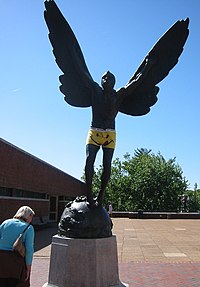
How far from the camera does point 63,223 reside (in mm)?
5652

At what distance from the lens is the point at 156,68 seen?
20.8ft

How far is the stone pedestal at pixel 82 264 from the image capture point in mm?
5152

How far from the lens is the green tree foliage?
43406 mm

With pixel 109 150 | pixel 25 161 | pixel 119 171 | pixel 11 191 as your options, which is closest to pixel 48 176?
pixel 25 161

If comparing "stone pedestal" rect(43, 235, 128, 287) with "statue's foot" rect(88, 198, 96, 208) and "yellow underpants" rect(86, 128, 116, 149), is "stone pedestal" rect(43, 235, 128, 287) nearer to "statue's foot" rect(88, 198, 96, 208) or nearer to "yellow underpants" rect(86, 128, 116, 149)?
"statue's foot" rect(88, 198, 96, 208)

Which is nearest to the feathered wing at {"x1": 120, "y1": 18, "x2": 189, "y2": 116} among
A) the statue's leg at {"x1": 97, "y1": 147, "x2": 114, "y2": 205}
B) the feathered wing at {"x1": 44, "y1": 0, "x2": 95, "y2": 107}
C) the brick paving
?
the feathered wing at {"x1": 44, "y1": 0, "x2": 95, "y2": 107}

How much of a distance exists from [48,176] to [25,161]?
18.0ft

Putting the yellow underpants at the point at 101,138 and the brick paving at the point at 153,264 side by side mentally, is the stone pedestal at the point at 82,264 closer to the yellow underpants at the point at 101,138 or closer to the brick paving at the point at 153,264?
the yellow underpants at the point at 101,138

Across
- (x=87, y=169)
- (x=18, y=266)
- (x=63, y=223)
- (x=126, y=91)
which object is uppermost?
(x=126, y=91)

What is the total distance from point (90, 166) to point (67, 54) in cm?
205

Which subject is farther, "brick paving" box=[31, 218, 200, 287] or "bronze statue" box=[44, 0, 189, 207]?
"brick paving" box=[31, 218, 200, 287]

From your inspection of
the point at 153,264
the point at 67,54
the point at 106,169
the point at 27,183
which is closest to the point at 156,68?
the point at 67,54

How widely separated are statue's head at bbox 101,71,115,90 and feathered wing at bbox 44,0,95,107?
0.74 feet

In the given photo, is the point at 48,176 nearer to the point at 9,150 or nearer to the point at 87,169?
the point at 9,150
